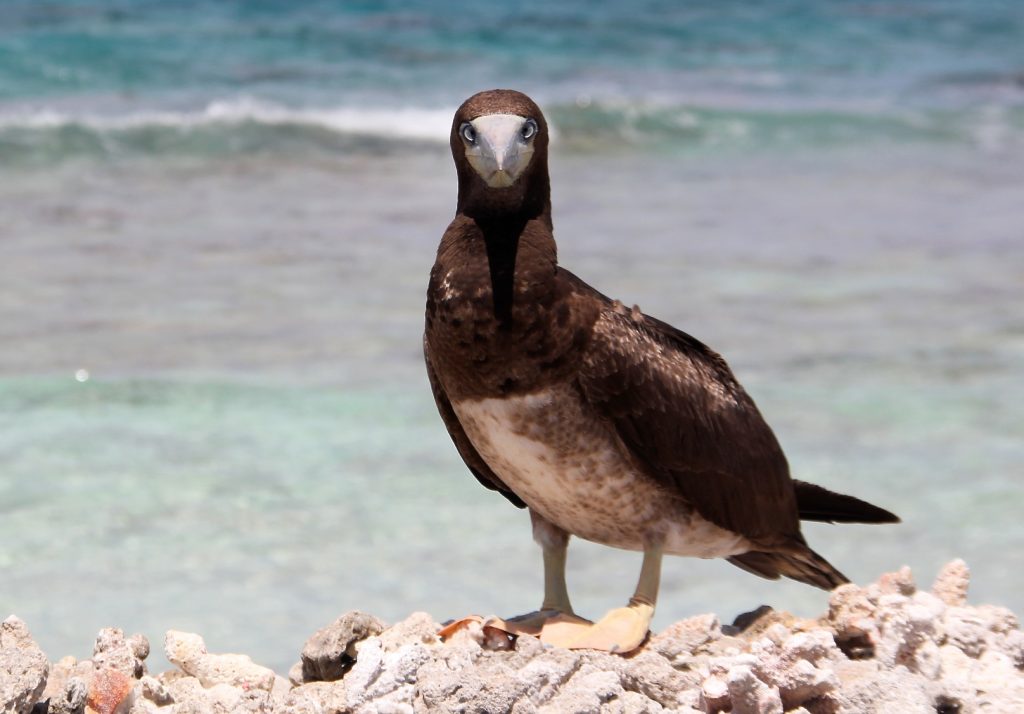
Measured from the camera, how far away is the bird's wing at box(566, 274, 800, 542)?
4.69m

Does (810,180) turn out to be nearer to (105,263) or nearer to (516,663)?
(105,263)

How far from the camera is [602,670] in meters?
4.36

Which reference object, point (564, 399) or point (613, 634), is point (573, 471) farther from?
point (613, 634)

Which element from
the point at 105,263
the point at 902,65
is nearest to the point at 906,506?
the point at 105,263

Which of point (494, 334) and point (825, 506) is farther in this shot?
point (825, 506)

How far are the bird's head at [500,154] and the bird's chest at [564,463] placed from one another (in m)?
0.55

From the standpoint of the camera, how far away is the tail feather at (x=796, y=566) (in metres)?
5.43

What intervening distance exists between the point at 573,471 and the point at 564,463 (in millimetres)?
45

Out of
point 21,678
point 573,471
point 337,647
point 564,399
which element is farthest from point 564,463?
point 21,678

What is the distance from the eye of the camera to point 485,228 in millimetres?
4664

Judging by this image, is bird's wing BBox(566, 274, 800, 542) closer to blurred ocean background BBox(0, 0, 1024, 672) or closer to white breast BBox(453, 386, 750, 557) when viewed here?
white breast BBox(453, 386, 750, 557)

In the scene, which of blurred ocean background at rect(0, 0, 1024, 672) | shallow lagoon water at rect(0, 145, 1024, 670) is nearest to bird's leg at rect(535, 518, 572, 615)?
shallow lagoon water at rect(0, 145, 1024, 670)

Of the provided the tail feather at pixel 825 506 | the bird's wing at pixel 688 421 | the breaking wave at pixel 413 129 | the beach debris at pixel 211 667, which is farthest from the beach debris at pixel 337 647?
the breaking wave at pixel 413 129

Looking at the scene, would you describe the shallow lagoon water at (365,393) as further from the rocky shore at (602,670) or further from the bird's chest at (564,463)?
the bird's chest at (564,463)
